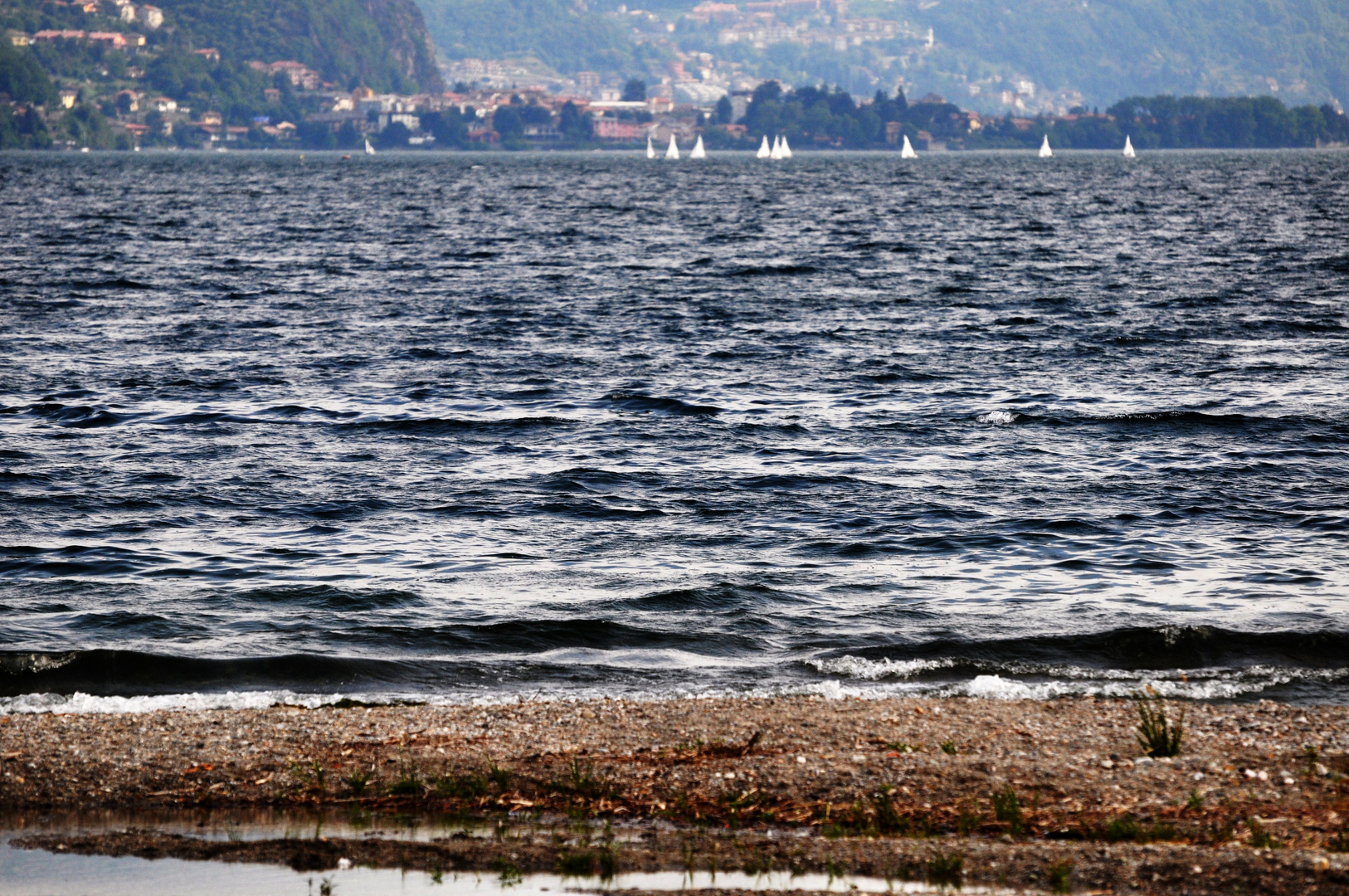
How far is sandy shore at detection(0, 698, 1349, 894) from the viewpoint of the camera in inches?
312

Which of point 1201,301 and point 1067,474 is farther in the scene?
point 1201,301

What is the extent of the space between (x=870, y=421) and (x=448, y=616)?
418 inches

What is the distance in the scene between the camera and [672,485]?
19234 millimetres

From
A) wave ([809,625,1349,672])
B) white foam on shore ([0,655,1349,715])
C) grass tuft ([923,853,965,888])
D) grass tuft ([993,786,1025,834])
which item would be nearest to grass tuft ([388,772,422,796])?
white foam on shore ([0,655,1349,715])

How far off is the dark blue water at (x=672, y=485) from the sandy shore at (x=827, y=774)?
5.23 ft

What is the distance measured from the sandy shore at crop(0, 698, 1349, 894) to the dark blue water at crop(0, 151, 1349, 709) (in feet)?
5.23

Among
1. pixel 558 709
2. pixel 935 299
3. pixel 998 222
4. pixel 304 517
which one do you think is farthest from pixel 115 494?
pixel 998 222

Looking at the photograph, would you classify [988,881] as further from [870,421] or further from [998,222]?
[998,222]

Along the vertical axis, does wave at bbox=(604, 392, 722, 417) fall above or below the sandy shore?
above

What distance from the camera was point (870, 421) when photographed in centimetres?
2294

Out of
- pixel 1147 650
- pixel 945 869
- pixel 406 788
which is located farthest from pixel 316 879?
pixel 1147 650

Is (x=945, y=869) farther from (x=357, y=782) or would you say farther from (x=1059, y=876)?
(x=357, y=782)

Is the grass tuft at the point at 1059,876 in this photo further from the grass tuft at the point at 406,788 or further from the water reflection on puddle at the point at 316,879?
the grass tuft at the point at 406,788

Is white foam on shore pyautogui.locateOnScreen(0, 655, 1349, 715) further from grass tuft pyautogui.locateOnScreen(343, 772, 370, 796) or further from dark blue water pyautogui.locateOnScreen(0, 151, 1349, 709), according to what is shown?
grass tuft pyautogui.locateOnScreen(343, 772, 370, 796)
